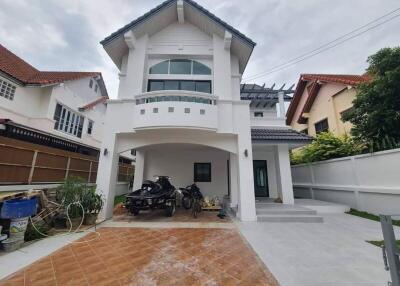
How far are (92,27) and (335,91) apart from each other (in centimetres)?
1654

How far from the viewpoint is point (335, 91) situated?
12766mm

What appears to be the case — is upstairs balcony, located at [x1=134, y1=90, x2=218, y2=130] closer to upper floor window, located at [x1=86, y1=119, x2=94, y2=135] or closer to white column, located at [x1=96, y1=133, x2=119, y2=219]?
white column, located at [x1=96, y1=133, x2=119, y2=219]

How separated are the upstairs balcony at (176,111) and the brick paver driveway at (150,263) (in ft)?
12.2

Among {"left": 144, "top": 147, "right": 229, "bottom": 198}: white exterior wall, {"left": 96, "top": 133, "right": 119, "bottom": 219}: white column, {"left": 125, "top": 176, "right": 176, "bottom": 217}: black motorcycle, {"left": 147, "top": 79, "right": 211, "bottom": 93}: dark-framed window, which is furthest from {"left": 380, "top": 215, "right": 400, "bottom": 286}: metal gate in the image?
{"left": 144, "top": 147, "right": 229, "bottom": 198}: white exterior wall

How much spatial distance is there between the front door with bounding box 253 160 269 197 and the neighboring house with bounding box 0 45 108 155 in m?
10.9

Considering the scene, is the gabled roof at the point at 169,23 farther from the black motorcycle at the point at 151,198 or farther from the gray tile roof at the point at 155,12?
the black motorcycle at the point at 151,198

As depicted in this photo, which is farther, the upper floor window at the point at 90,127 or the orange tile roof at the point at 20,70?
the upper floor window at the point at 90,127

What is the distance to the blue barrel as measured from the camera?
12.7ft

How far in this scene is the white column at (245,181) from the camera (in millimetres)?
6496

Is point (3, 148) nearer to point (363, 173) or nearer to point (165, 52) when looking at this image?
point (165, 52)

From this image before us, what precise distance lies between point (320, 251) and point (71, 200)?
23.0 ft

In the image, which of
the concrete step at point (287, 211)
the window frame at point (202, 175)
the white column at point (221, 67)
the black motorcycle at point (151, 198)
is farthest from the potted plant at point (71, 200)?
the white column at point (221, 67)

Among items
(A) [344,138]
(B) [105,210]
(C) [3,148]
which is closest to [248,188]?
(B) [105,210]

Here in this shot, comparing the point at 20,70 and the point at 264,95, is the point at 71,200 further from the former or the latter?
the point at 264,95
